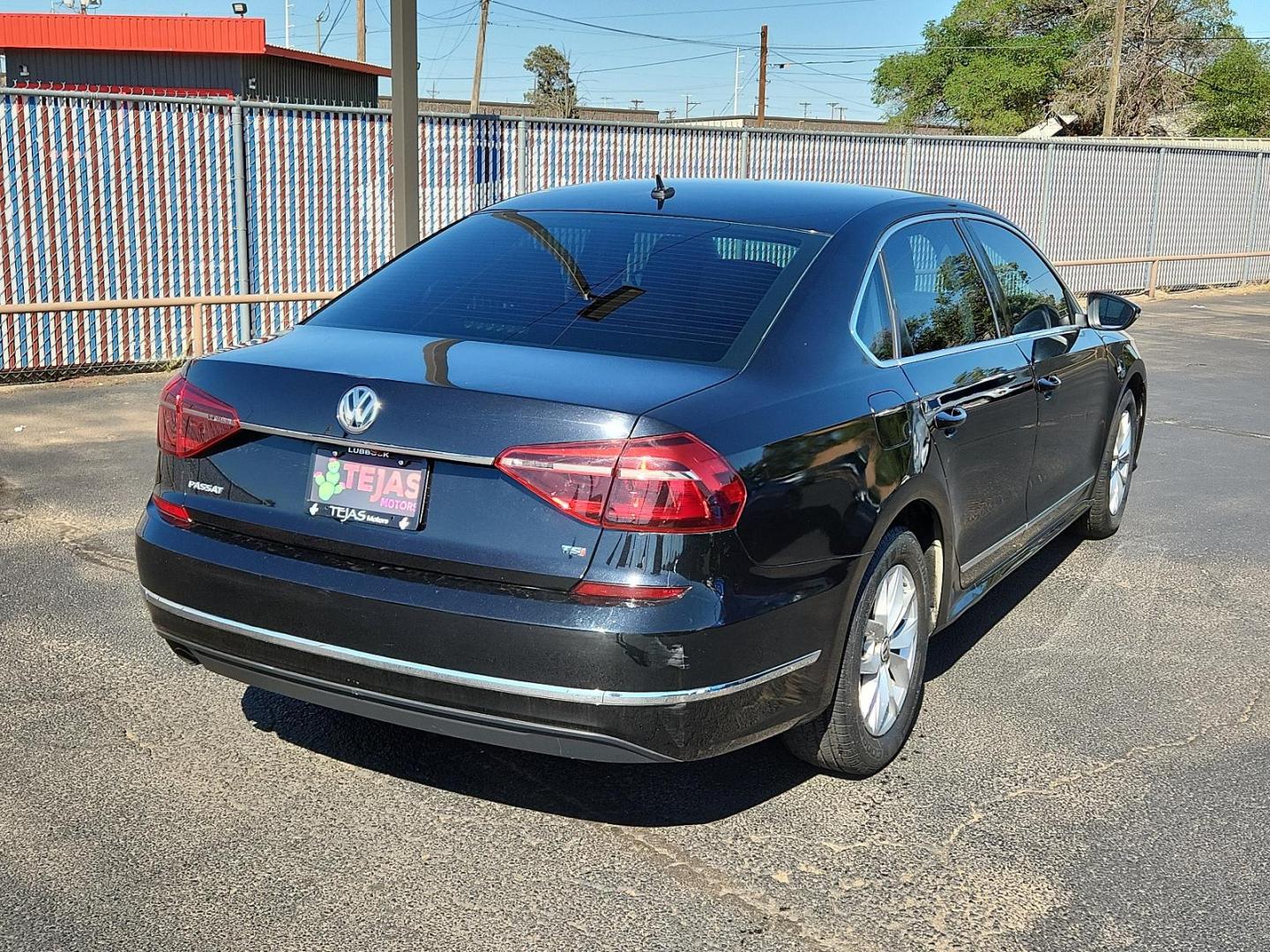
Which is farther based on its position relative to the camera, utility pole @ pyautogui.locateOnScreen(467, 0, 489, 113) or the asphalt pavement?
utility pole @ pyautogui.locateOnScreen(467, 0, 489, 113)

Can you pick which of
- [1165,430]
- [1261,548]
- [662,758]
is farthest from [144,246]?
[662,758]

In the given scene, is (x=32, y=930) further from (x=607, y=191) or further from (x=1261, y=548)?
(x=1261, y=548)

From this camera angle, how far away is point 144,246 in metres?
12.8

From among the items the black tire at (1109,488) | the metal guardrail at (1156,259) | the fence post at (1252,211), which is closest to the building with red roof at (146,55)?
the metal guardrail at (1156,259)

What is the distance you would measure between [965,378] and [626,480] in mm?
1745

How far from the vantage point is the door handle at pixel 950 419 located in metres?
4.04

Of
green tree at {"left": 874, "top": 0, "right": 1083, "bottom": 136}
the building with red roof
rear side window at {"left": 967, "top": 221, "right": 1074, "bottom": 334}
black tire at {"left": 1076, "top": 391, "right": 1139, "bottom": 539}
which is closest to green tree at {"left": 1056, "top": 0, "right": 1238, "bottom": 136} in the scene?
green tree at {"left": 874, "top": 0, "right": 1083, "bottom": 136}

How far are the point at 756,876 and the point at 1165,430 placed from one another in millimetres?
7845

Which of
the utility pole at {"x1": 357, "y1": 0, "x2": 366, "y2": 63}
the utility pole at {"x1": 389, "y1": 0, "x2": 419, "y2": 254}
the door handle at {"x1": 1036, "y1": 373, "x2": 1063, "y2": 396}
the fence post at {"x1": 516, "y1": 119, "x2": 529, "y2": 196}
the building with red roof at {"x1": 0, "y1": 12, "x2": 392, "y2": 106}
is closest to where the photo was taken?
the door handle at {"x1": 1036, "y1": 373, "x2": 1063, "y2": 396}

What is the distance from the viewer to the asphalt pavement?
3.06m

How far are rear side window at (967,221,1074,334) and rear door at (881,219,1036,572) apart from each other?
206 millimetres

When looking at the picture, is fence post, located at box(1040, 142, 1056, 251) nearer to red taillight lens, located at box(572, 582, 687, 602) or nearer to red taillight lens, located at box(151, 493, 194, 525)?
red taillight lens, located at box(151, 493, 194, 525)

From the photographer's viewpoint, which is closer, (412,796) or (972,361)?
(412,796)

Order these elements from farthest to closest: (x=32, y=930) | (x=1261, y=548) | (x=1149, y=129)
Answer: (x=1149, y=129) → (x=1261, y=548) → (x=32, y=930)
